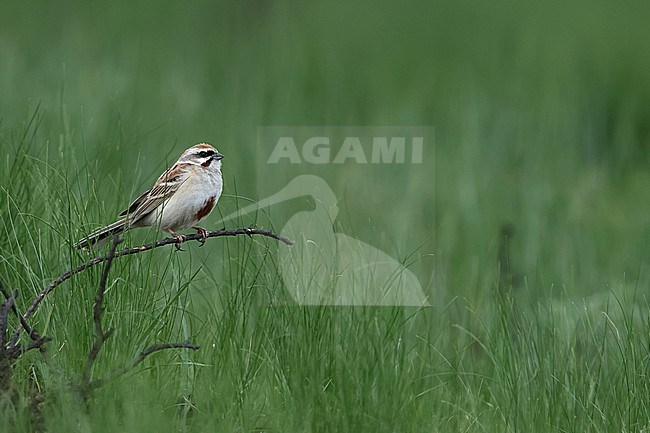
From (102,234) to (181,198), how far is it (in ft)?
1.06

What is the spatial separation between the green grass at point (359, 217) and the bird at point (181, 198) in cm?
12

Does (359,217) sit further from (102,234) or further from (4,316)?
(4,316)

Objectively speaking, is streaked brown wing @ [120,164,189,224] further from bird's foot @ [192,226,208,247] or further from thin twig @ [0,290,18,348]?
thin twig @ [0,290,18,348]

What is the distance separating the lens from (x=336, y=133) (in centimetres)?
850

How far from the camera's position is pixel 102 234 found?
4.29 meters

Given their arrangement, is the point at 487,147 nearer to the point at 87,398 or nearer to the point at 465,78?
the point at 465,78

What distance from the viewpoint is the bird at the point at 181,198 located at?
14.2 feet

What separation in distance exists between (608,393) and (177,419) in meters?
1.61

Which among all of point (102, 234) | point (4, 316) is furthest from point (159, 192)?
point (4, 316)

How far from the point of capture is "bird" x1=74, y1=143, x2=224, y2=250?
432 centimetres

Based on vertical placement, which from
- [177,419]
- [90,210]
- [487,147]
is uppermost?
[487,147]

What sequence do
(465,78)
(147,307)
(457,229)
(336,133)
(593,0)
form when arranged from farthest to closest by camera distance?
(593,0) < (465,78) < (336,133) < (457,229) < (147,307)


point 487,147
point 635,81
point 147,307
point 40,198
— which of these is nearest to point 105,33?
point 487,147

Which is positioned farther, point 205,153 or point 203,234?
point 205,153
